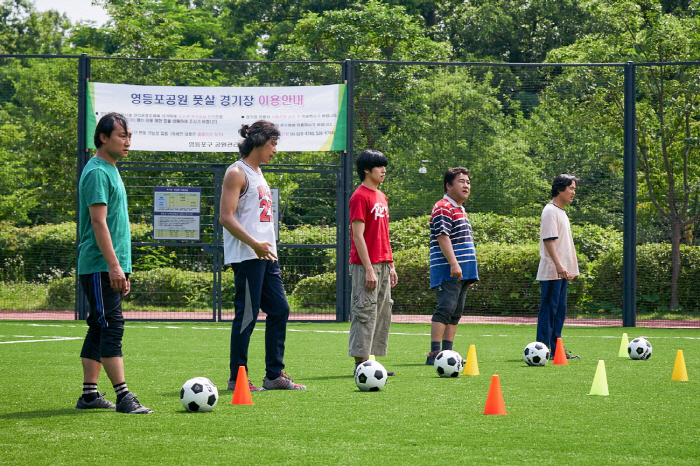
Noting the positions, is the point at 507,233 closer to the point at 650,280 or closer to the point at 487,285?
the point at 487,285

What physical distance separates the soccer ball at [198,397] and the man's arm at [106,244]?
0.69 m

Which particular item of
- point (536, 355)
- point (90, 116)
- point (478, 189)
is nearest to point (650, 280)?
point (478, 189)

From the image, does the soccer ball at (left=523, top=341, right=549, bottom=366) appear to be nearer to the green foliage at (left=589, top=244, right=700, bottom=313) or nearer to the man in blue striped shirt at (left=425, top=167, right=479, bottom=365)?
the man in blue striped shirt at (left=425, top=167, right=479, bottom=365)

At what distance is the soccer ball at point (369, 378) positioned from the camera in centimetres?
564

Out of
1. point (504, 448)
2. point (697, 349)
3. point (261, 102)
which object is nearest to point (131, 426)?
point (504, 448)

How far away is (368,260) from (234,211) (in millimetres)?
1289

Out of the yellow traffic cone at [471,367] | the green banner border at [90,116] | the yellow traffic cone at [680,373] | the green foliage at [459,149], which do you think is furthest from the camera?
the green foliage at [459,149]

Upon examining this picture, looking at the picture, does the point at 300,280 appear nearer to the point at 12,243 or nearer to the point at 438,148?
the point at 438,148

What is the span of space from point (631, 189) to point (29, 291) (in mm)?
10035

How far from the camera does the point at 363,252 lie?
251 inches

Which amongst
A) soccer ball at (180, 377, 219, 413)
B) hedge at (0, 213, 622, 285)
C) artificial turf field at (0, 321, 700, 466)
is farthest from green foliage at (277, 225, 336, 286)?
soccer ball at (180, 377, 219, 413)

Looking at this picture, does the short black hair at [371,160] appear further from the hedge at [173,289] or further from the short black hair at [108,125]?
the hedge at [173,289]

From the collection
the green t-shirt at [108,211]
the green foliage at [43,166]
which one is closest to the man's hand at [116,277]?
the green t-shirt at [108,211]

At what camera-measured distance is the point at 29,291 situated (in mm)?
14141
